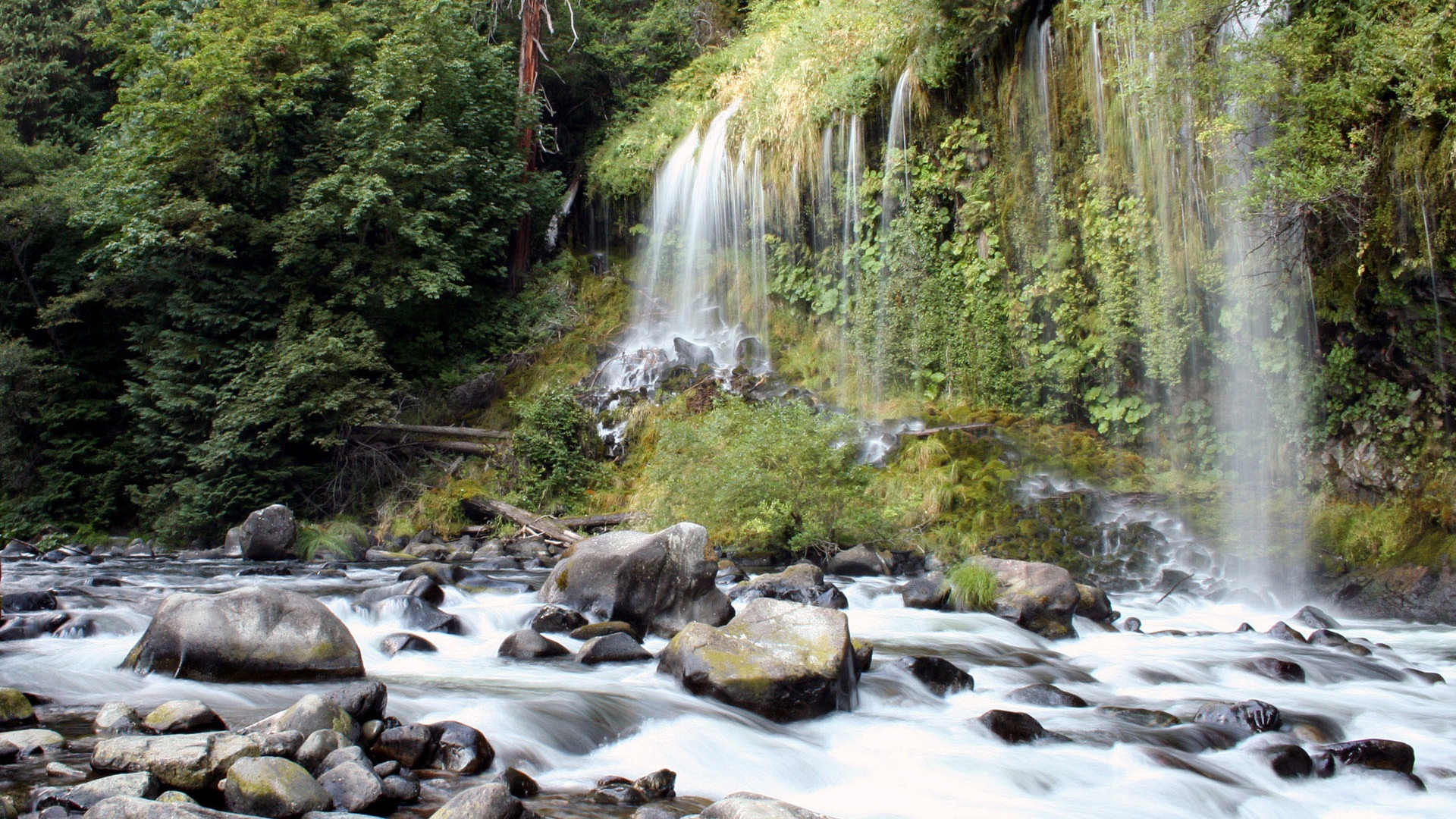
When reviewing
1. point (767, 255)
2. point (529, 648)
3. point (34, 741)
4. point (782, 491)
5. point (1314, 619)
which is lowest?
point (1314, 619)

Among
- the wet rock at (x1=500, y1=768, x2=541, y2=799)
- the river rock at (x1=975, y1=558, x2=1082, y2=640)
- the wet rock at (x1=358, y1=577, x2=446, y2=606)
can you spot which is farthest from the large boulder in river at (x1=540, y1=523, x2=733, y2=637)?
the wet rock at (x1=500, y1=768, x2=541, y2=799)

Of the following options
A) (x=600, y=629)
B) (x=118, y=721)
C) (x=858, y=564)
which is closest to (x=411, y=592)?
(x=600, y=629)

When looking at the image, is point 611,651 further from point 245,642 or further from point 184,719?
point 184,719

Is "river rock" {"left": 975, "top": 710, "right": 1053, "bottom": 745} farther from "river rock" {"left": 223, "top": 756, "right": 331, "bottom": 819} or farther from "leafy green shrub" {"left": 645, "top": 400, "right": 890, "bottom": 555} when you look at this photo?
"leafy green shrub" {"left": 645, "top": 400, "right": 890, "bottom": 555}

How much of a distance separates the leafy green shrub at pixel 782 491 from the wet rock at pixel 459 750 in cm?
576

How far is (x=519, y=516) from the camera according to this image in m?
13.6

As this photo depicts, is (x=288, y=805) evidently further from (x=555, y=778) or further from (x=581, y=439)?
(x=581, y=439)

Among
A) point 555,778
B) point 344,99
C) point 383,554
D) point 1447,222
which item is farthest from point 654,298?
point 555,778

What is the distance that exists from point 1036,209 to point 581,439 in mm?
7553

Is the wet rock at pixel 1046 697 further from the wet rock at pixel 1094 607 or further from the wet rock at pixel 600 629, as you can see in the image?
the wet rock at pixel 600 629

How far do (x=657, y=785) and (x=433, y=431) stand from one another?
1282 cm

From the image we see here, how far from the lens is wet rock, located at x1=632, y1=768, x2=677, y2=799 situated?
13.9ft

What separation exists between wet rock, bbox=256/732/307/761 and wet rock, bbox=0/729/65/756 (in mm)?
1018

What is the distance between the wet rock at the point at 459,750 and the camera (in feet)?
14.3
